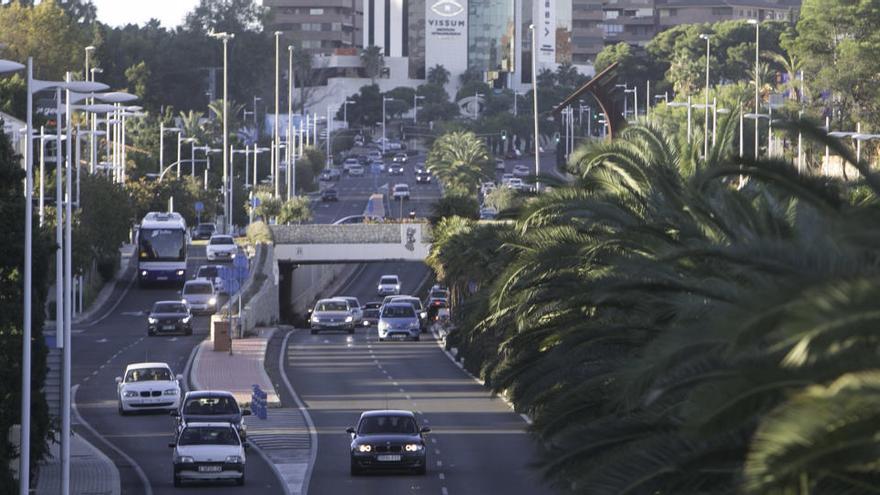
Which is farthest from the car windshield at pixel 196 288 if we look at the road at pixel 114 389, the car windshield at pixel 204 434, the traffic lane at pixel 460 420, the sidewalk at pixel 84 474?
the car windshield at pixel 204 434

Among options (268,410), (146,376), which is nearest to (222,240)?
(268,410)

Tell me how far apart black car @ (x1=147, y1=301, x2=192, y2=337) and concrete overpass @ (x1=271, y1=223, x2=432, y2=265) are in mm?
14702

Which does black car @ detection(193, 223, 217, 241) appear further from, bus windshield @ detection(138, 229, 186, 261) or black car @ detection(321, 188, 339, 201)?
bus windshield @ detection(138, 229, 186, 261)

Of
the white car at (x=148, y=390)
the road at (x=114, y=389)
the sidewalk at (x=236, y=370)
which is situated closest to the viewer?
the road at (x=114, y=389)

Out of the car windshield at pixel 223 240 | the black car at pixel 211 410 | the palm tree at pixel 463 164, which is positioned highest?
the palm tree at pixel 463 164

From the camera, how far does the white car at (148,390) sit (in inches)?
1703

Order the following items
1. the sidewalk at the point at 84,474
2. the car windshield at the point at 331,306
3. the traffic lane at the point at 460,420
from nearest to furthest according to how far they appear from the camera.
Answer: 1. the sidewalk at the point at 84,474
2. the traffic lane at the point at 460,420
3. the car windshield at the point at 331,306

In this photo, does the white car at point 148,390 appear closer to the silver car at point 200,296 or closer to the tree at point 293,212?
the silver car at point 200,296

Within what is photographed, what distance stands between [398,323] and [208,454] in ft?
111

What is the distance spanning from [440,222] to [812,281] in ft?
181

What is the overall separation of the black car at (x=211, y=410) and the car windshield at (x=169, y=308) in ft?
90.2

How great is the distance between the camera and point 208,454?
32.0m

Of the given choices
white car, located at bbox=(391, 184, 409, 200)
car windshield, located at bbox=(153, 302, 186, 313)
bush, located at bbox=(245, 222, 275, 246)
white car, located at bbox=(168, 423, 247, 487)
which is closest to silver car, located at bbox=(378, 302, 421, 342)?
car windshield, located at bbox=(153, 302, 186, 313)

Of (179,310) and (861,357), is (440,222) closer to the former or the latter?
(179,310)
